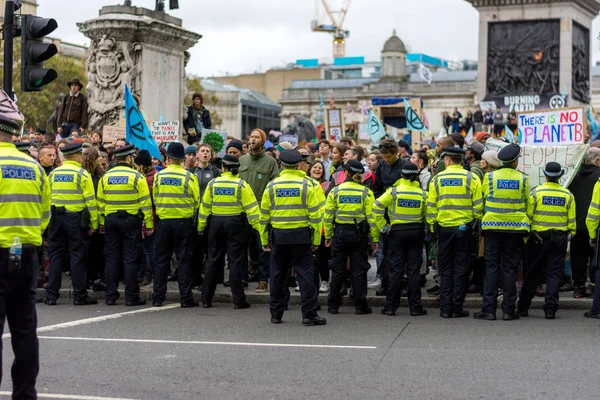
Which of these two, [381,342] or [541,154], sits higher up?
[541,154]

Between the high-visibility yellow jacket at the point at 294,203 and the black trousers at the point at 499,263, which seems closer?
the high-visibility yellow jacket at the point at 294,203

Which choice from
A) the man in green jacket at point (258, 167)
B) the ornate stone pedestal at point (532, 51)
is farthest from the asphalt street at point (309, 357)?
the ornate stone pedestal at point (532, 51)

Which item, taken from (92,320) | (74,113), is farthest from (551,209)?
(74,113)

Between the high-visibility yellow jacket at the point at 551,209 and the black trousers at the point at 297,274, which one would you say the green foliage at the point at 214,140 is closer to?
the black trousers at the point at 297,274

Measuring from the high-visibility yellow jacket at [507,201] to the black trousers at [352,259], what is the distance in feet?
5.01

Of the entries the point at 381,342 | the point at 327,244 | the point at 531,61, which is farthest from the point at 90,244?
the point at 531,61

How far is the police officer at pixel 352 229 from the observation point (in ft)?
38.8

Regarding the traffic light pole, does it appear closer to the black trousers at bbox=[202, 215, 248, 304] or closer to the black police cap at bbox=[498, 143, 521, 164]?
the black trousers at bbox=[202, 215, 248, 304]

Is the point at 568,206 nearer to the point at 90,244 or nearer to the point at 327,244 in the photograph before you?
the point at 327,244

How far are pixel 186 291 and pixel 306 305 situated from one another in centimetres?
224

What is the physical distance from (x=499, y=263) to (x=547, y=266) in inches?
23.1

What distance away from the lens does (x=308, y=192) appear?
37.2ft

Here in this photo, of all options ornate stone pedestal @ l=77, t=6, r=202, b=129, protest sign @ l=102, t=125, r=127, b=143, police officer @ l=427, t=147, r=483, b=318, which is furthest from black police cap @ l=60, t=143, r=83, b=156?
ornate stone pedestal @ l=77, t=6, r=202, b=129

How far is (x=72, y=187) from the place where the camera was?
490 inches
